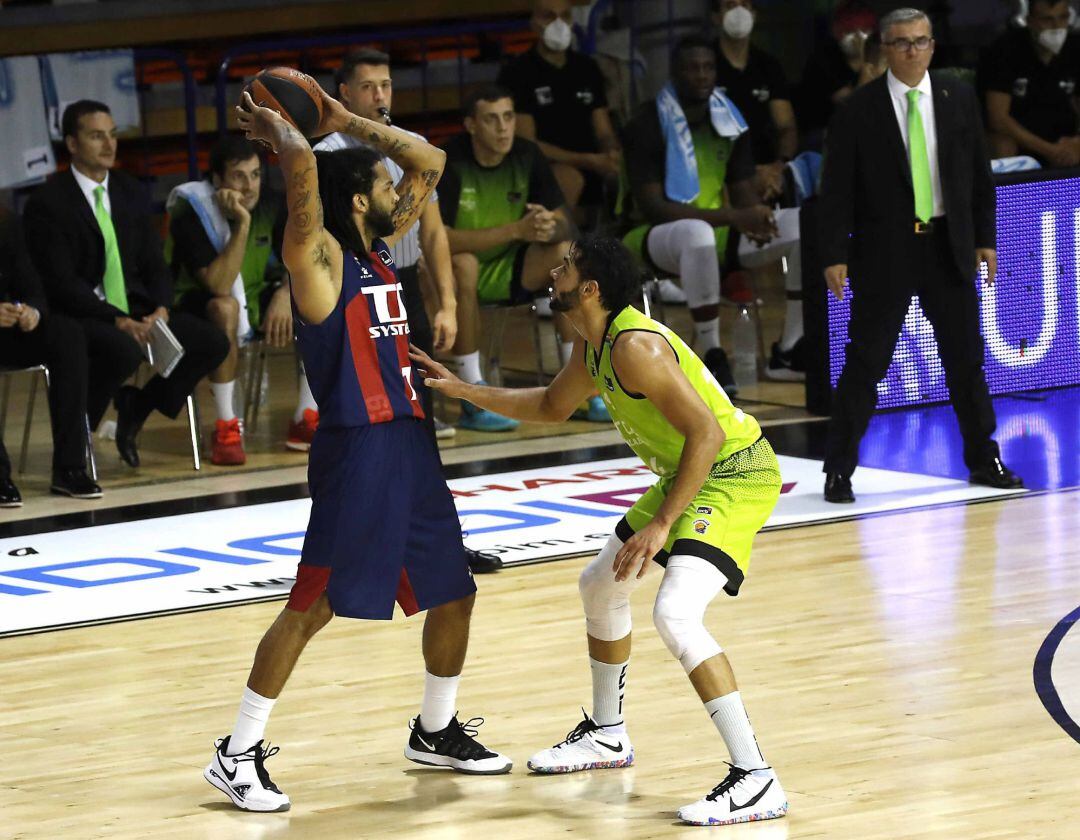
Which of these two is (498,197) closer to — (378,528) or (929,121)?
(929,121)

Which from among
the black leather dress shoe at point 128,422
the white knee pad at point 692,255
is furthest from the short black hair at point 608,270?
the white knee pad at point 692,255

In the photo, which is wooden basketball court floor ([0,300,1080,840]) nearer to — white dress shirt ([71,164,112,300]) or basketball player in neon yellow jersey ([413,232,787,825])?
basketball player in neon yellow jersey ([413,232,787,825])

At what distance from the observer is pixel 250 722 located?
16.5 feet

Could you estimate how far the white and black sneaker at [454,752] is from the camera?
17.3 ft

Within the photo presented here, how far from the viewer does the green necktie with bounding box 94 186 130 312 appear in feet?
30.7

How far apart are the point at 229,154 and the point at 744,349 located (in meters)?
3.47

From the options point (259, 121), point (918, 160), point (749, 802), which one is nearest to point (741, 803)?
point (749, 802)

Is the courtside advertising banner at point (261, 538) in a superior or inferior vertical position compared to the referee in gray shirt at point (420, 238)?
inferior

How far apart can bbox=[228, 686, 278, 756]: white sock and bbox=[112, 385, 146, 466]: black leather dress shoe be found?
15.9 ft

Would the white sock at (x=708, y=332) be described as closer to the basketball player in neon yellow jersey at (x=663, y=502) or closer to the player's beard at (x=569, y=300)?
the basketball player in neon yellow jersey at (x=663, y=502)

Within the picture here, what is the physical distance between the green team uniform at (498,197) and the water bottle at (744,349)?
4.88 ft

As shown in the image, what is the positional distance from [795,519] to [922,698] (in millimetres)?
2551

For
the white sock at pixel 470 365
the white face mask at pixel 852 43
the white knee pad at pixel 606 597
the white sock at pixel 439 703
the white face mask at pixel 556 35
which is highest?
the white face mask at pixel 556 35

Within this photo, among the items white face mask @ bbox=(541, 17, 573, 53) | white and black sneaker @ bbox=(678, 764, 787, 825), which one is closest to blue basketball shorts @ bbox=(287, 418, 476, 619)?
white and black sneaker @ bbox=(678, 764, 787, 825)
